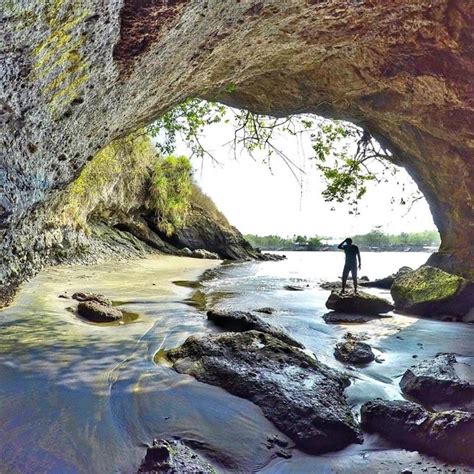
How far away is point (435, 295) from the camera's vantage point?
968cm

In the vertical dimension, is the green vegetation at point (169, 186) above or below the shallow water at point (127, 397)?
above

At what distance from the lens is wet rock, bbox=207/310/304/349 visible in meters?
5.76

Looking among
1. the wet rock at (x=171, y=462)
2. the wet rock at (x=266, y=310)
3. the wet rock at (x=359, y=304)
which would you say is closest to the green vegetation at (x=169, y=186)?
the wet rock at (x=266, y=310)

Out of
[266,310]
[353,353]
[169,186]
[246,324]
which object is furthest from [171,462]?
[169,186]

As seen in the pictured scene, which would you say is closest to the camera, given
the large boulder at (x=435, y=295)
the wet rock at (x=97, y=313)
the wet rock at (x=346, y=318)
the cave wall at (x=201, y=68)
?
the cave wall at (x=201, y=68)

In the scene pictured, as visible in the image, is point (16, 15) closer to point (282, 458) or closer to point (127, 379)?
point (127, 379)

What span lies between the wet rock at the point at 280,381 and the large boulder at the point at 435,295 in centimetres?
629

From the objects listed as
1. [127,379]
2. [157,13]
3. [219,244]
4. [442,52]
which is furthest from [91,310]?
[219,244]

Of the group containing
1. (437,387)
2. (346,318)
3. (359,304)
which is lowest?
(346,318)

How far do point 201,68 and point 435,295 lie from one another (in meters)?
8.00

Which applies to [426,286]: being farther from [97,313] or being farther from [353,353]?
[97,313]

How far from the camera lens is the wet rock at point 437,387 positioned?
3.93 m

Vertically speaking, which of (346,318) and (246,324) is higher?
(246,324)

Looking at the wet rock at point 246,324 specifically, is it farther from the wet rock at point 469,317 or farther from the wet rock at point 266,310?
the wet rock at point 469,317
